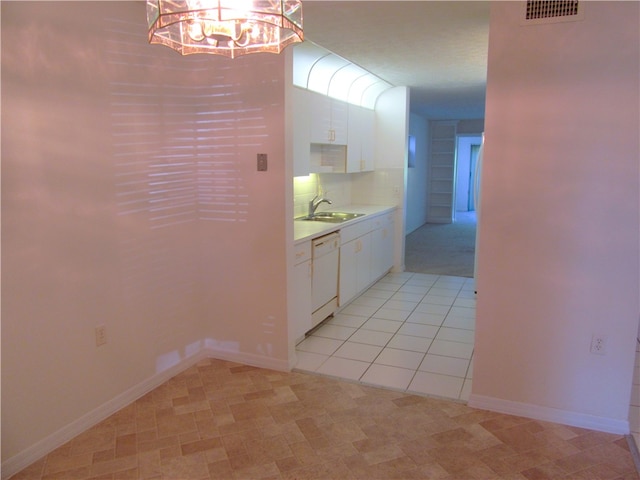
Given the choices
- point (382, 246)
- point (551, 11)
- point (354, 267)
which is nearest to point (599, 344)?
point (551, 11)

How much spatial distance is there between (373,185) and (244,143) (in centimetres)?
324

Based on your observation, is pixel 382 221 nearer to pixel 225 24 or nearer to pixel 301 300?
pixel 301 300

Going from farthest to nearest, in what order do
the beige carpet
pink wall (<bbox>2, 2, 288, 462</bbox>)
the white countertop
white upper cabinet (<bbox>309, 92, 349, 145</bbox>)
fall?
the beige carpet, white upper cabinet (<bbox>309, 92, 349, 145</bbox>), the white countertop, pink wall (<bbox>2, 2, 288, 462</bbox>)

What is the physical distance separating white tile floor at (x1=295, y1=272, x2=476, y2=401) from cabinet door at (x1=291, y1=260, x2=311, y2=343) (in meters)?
0.16

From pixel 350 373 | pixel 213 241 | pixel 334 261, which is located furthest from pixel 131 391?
pixel 334 261

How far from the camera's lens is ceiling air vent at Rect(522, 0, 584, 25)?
94.5 inches

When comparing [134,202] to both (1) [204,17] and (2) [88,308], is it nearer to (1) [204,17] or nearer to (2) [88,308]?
(2) [88,308]

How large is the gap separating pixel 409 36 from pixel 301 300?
2.15 m

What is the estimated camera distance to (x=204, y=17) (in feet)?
4.57

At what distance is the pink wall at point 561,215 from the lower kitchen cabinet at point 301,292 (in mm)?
1314

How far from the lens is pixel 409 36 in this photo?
138 inches

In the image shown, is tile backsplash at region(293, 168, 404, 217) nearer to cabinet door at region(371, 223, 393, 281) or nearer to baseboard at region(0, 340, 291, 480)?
cabinet door at region(371, 223, 393, 281)

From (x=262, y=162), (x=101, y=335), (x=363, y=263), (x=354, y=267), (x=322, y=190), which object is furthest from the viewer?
(x=322, y=190)

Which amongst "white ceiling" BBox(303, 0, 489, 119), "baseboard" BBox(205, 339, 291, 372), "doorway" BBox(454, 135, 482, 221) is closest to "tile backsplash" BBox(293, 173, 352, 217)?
"white ceiling" BBox(303, 0, 489, 119)
